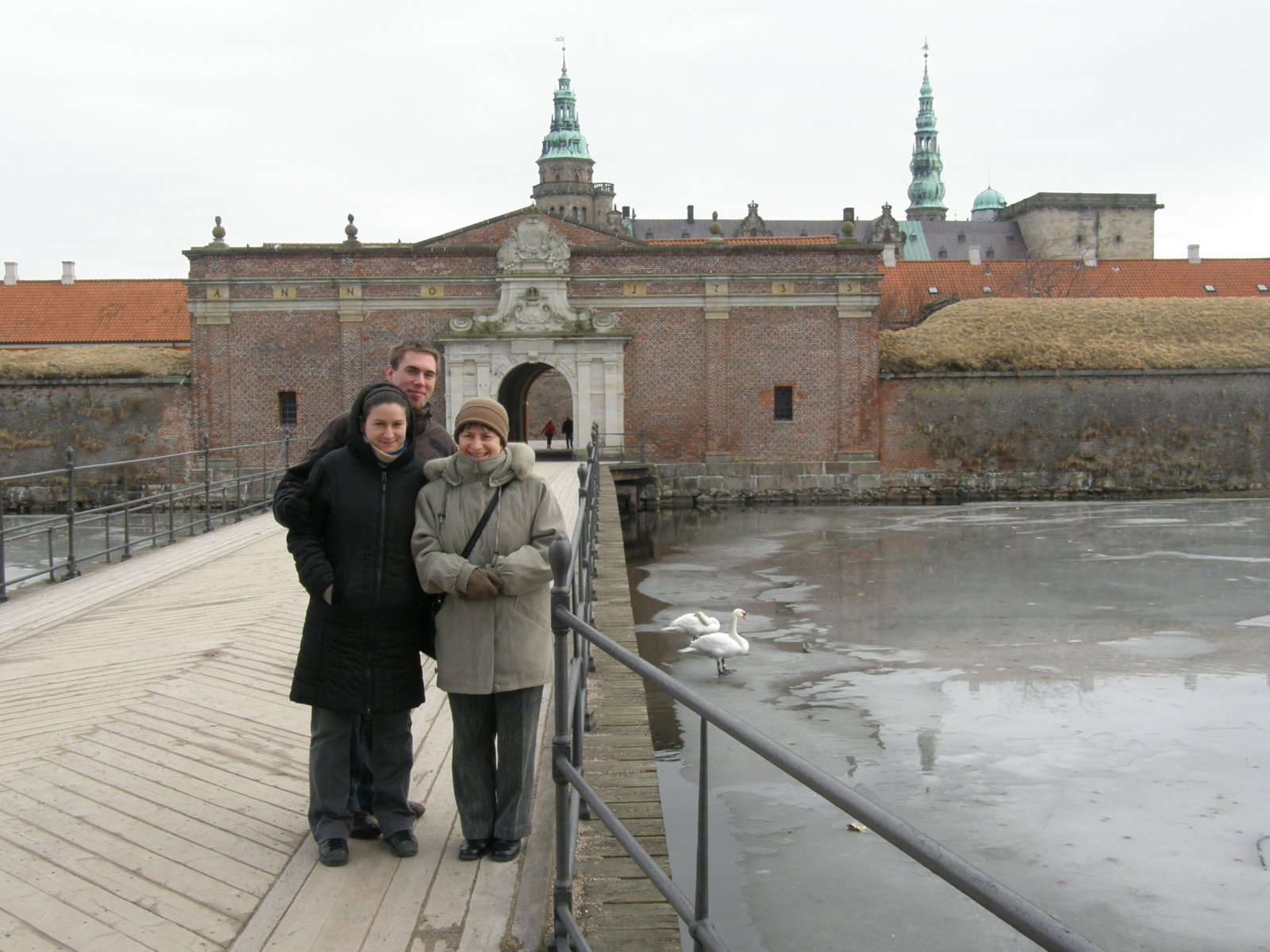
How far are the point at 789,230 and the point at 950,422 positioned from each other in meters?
48.5

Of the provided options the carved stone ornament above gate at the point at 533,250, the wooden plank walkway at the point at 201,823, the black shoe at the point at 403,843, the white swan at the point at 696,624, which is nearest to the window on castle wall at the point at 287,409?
the carved stone ornament above gate at the point at 533,250

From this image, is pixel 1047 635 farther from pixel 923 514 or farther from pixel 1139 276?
pixel 1139 276

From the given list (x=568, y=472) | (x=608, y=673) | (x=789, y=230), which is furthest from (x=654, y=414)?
(x=789, y=230)

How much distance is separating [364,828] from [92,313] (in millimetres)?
40664

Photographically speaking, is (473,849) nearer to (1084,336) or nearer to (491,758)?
(491,758)

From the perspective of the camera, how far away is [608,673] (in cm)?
743

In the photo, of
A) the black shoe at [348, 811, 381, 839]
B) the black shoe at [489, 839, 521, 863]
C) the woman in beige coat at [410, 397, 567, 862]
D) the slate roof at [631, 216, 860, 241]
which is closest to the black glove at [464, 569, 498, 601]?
the woman in beige coat at [410, 397, 567, 862]

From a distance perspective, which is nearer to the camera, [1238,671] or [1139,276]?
[1238,671]

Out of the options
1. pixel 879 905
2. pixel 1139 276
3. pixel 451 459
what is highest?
pixel 1139 276

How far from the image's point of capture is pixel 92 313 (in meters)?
40.6

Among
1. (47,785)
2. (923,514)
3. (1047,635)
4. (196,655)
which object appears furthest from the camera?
(923,514)

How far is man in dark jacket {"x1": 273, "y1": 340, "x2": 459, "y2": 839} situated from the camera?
412 centimetres

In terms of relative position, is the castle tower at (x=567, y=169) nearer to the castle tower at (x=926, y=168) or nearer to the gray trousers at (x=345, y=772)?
the castle tower at (x=926, y=168)

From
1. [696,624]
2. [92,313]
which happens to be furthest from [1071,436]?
[92,313]
